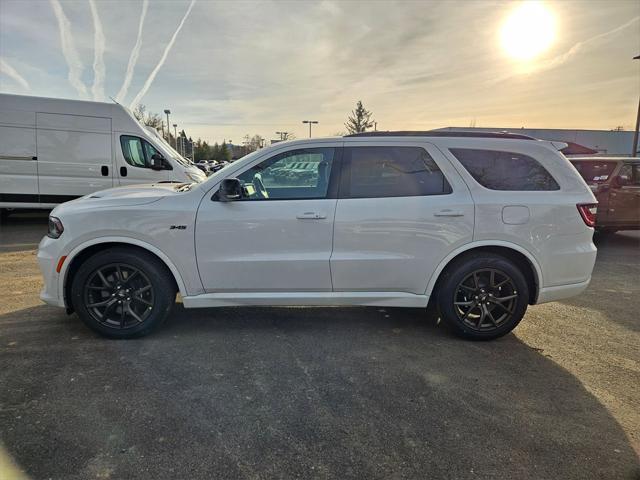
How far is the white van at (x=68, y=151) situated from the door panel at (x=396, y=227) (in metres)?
7.74

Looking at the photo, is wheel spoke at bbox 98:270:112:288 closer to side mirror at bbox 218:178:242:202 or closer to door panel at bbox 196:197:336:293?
door panel at bbox 196:197:336:293

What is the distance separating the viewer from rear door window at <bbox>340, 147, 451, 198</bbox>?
3.80 metres

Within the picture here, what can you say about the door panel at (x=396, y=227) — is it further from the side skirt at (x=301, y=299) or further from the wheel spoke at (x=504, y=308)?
the wheel spoke at (x=504, y=308)

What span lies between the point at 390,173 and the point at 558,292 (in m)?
1.89

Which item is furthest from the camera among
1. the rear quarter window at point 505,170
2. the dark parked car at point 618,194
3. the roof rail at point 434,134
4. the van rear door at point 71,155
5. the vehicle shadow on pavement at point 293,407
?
the van rear door at point 71,155

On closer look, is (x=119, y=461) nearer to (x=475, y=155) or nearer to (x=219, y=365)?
(x=219, y=365)

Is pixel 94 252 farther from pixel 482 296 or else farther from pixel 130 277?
pixel 482 296

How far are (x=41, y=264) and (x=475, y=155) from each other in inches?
156

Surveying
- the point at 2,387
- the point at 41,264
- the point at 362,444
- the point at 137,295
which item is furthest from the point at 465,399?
the point at 41,264

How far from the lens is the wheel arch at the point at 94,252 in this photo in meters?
3.68

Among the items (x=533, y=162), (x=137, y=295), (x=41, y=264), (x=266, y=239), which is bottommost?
(x=137, y=295)

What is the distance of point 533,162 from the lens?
12.8 feet

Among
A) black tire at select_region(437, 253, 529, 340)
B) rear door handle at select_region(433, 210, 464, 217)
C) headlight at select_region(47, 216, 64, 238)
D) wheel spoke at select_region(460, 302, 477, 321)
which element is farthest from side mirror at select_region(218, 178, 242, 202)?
wheel spoke at select_region(460, 302, 477, 321)

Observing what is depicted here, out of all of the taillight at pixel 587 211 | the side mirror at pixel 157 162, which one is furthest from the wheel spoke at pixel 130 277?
the side mirror at pixel 157 162
